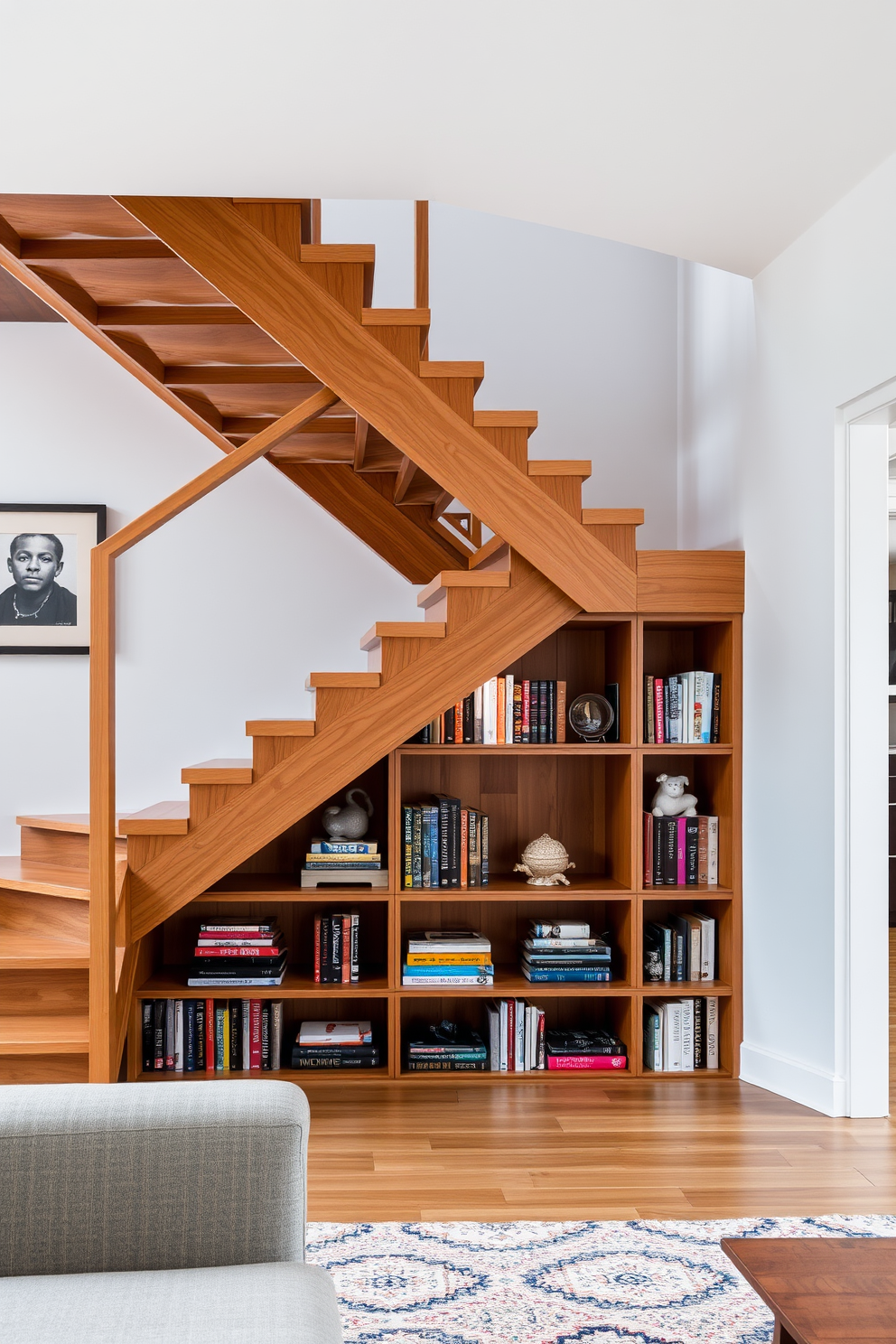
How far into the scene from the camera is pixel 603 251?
4.57 meters

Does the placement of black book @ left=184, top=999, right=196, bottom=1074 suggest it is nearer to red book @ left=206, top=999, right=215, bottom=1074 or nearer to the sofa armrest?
red book @ left=206, top=999, right=215, bottom=1074

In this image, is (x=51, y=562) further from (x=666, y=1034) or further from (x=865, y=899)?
(x=865, y=899)

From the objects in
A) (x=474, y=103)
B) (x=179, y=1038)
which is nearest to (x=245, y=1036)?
(x=179, y=1038)

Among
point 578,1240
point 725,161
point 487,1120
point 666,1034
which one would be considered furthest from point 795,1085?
point 725,161

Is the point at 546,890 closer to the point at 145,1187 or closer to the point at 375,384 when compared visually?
the point at 375,384

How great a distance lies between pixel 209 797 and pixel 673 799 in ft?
5.32

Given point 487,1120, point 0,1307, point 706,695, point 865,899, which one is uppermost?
point 706,695

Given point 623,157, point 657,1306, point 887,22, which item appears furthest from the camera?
point 623,157

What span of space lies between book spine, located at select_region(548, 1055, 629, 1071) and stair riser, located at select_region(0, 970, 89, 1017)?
1.58 metres

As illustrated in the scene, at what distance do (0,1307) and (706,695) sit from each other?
290 cm

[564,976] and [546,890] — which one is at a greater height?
[546,890]

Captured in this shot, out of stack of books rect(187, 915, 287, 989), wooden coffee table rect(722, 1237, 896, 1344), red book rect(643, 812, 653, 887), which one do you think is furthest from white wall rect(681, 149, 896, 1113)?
stack of books rect(187, 915, 287, 989)

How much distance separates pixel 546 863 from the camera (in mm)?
3748

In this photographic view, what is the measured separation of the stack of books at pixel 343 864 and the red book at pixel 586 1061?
33.3 inches
